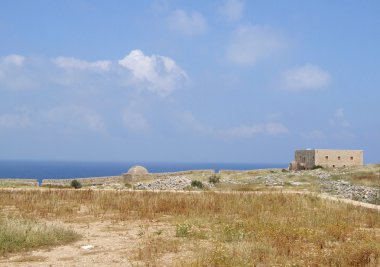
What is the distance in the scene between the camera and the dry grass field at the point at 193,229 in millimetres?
9102

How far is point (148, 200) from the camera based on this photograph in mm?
18156

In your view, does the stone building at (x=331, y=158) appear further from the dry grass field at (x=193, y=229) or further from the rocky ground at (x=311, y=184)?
the dry grass field at (x=193, y=229)

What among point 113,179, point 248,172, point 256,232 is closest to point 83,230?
point 256,232

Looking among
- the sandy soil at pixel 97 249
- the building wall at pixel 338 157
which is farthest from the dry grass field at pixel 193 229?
the building wall at pixel 338 157

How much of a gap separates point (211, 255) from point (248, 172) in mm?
38742

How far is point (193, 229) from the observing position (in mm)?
12648

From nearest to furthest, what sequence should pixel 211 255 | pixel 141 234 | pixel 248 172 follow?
pixel 211 255
pixel 141 234
pixel 248 172

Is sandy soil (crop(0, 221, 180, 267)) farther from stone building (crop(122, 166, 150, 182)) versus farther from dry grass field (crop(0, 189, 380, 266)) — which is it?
stone building (crop(122, 166, 150, 182))

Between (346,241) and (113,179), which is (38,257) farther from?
→ (113,179)

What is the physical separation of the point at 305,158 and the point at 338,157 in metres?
3.56

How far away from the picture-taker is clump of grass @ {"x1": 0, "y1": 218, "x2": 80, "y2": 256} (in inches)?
393

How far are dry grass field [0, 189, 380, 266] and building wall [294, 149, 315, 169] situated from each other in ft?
108

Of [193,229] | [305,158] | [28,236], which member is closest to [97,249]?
[28,236]

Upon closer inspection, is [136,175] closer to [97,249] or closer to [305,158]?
[305,158]
